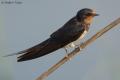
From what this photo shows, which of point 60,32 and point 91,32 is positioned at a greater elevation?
point 60,32

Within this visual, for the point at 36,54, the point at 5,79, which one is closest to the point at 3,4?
the point at 5,79

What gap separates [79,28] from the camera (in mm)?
1447

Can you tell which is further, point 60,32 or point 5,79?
point 5,79

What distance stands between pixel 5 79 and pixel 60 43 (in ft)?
1.29

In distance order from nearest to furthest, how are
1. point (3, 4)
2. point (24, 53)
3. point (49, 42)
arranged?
point (24, 53)
point (49, 42)
point (3, 4)

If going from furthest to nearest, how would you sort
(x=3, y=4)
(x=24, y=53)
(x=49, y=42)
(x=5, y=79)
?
(x=3, y=4)
(x=5, y=79)
(x=49, y=42)
(x=24, y=53)

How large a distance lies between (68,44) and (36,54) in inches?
6.4

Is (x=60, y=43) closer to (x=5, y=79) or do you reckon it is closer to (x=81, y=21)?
(x=81, y=21)

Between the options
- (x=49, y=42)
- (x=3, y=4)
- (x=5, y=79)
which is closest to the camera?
(x=49, y=42)

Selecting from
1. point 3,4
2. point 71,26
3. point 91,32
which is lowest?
point 91,32

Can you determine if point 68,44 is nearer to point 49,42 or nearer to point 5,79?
point 49,42

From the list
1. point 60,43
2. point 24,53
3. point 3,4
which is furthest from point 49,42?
point 3,4

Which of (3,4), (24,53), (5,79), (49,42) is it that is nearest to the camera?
(24,53)

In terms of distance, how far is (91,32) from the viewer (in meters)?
1.74
